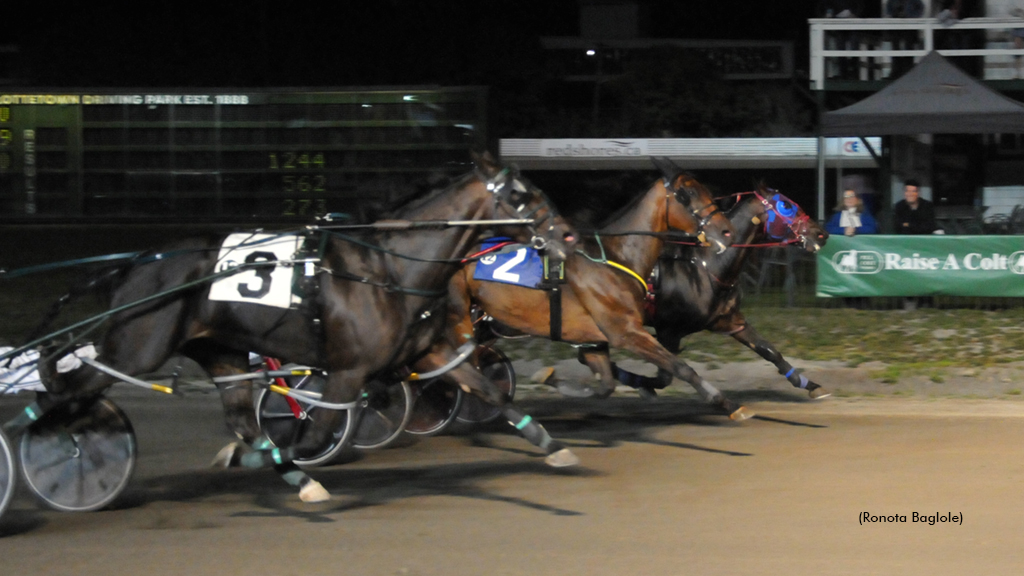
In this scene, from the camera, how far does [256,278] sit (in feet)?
20.0

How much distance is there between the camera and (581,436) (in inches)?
316

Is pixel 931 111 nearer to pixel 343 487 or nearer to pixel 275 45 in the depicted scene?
pixel 343 487

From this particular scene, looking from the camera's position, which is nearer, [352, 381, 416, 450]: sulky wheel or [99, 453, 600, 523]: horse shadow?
[99, 453, 600, 523]: horse shadow

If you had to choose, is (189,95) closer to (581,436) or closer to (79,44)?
(581,436)

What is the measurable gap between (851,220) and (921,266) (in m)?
0.94

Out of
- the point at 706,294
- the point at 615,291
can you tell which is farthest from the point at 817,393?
the point at 615,291

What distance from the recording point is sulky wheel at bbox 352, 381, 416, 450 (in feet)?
24.6

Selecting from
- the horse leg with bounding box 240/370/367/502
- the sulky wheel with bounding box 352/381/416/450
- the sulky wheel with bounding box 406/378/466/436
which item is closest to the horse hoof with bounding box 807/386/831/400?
the sulky wheel with bounding box 406/378/466/436

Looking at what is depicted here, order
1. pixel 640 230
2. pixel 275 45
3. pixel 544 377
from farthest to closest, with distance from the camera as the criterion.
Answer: pixel 275 45 < pixel 544 377 < pixel 640 230

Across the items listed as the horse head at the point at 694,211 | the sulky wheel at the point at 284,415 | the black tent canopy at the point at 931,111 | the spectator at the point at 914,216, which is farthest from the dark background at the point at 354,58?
the sulky wheel at the point at 284,415

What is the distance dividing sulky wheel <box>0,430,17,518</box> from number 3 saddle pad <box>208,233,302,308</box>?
4.16 ft

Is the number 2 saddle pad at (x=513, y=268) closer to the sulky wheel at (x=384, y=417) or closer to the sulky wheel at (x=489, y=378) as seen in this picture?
the sulky wheel at (x=489, y=378)

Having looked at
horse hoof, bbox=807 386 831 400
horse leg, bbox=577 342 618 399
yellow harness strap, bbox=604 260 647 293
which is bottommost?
horse hoof, bbox=807 386 831 400

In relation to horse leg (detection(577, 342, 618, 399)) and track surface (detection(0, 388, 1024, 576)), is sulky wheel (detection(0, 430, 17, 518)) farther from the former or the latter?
horse leg (detection(577, 342, 618, 399))
